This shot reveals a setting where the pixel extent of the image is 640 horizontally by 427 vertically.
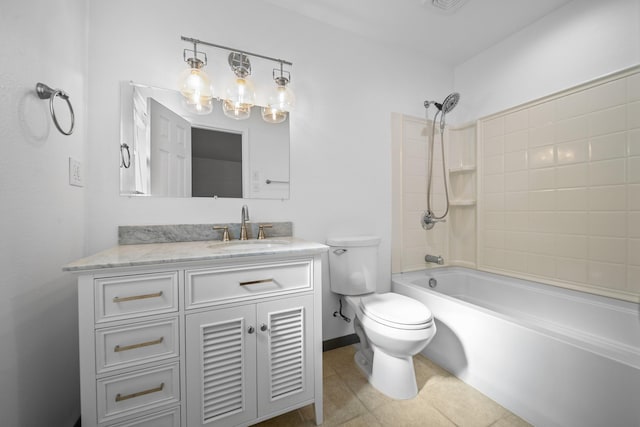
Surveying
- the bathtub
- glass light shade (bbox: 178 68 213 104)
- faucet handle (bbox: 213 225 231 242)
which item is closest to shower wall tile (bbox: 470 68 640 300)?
the bathtub

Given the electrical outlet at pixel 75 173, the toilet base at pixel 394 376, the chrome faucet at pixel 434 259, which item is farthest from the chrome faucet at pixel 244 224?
the chrome faucet at pixel 434 259

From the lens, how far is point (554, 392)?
1.08m

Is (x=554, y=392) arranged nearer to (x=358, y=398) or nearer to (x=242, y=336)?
(x=358, y=398)

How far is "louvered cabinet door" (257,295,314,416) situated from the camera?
3.40 feet

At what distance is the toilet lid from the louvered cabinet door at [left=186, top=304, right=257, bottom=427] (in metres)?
0.68

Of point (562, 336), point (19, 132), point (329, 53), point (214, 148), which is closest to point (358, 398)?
point (562, 336)

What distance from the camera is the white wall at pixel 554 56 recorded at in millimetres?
1407

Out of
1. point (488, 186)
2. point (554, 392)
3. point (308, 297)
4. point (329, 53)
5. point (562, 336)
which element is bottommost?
point (554, 392)

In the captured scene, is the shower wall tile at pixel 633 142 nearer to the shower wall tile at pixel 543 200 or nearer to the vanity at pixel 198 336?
the shower wall tile at pixel 543 200

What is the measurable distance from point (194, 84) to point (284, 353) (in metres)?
1.48

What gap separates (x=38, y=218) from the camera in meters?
0.88

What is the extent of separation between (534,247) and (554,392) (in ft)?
3.48

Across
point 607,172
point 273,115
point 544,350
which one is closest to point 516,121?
point 607,172

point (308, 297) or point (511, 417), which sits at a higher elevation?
point (308, 297)
